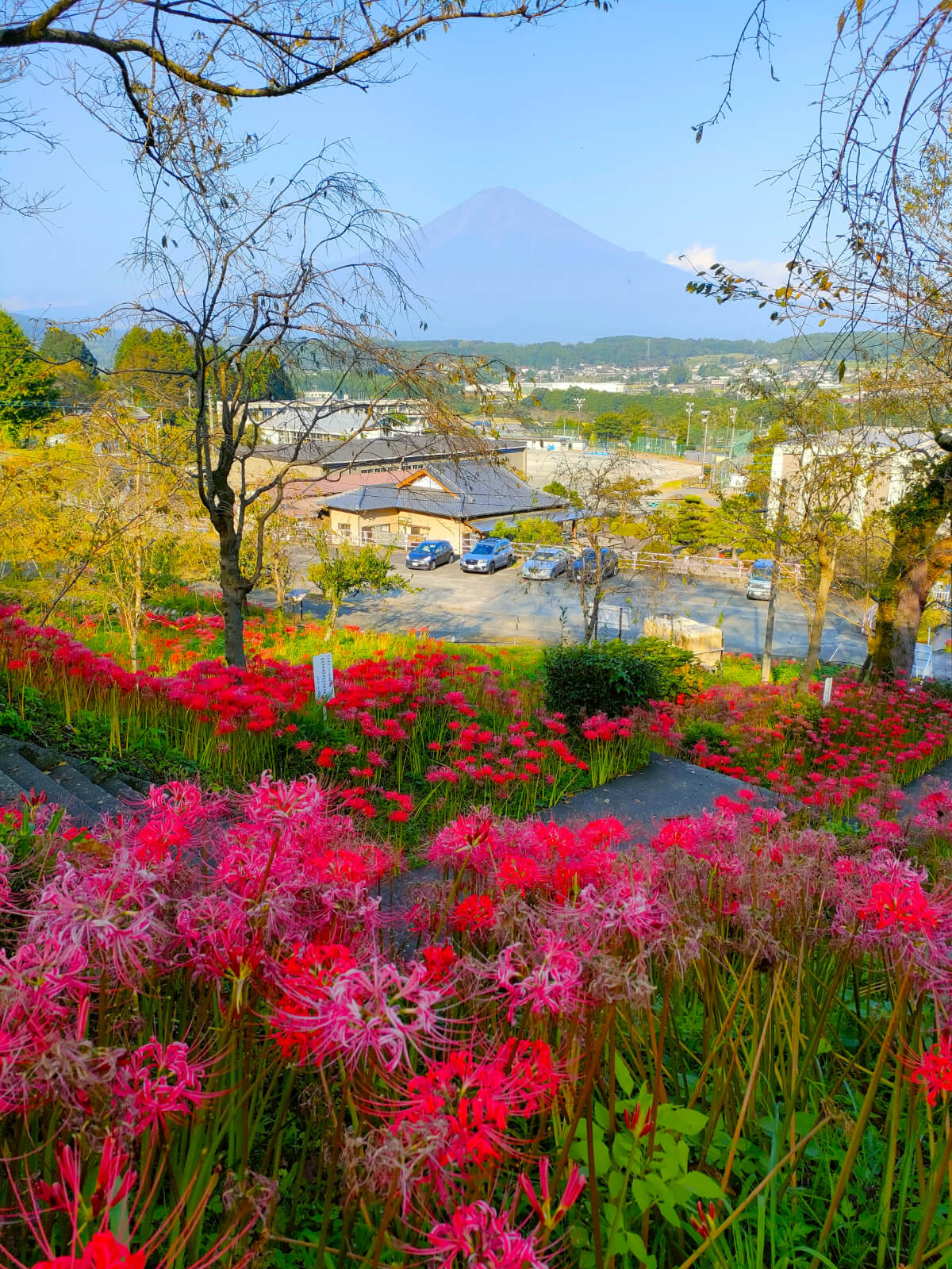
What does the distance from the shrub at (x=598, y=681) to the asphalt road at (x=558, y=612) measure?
10.1 meters

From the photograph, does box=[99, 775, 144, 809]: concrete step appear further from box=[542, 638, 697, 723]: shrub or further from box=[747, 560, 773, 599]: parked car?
box=[747, 560, 773, 599]: parked car

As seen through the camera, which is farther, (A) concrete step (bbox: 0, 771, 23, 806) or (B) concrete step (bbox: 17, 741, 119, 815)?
(B) concrete step (bbox: 17, 741, 119, 815)

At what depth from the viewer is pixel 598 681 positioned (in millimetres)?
9320

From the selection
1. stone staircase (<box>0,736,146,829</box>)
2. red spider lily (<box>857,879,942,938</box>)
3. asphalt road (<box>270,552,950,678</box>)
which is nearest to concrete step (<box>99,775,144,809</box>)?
stone staircase (<box>0,736,146,829</box>)

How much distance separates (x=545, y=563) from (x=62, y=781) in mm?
26180

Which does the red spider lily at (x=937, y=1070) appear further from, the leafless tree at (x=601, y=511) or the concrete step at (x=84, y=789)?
the leafless tree at (x=601, y=511)

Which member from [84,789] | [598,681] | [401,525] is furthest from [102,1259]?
[401,525]

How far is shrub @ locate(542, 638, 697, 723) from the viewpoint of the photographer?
9203 mm

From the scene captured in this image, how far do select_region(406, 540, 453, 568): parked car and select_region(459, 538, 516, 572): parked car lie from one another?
897mm

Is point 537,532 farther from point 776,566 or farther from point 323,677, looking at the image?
point 323,677

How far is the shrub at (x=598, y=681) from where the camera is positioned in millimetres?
9203

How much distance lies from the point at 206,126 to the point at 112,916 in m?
4.70

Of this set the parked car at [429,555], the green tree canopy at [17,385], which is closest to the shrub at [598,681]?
the green tree canopy at [17,385]

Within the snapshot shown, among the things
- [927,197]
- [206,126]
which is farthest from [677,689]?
[206,126]
